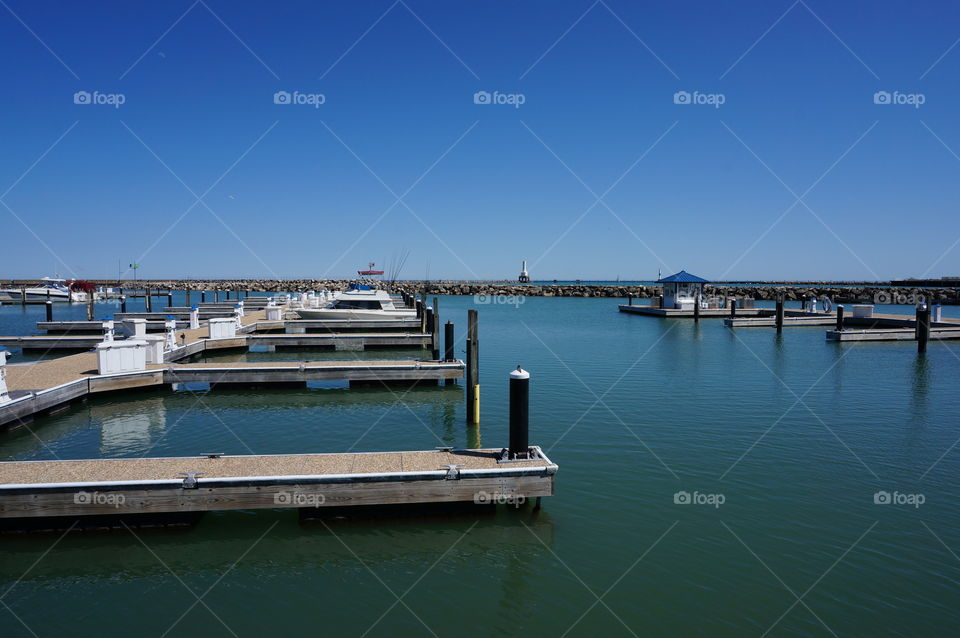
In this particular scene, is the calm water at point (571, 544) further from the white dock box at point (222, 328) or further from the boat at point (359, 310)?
the boat at point (359, 310)

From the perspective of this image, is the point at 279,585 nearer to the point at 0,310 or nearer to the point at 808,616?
the point at 808,616

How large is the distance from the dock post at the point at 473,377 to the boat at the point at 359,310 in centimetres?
2008

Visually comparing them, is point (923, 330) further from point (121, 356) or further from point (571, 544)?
point (121, 356)

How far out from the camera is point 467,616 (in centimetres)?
626

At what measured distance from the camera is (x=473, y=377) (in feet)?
45.5

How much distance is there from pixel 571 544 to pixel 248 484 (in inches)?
172

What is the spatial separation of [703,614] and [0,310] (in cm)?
7336

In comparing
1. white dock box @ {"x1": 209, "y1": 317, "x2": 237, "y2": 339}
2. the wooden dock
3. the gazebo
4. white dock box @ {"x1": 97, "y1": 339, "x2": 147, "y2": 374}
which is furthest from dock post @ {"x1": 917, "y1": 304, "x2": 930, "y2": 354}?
white dock box @ {"x1": 97, "y1": 339, "x2": 147, "y2": 374}

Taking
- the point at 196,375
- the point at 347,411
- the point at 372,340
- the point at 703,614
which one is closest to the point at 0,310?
the point at 372,340

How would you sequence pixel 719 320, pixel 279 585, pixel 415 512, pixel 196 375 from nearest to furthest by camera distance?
pixel 279 585, pixel 415 512, pixel 196 375, pixel 719 320

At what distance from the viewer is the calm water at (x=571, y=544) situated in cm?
624

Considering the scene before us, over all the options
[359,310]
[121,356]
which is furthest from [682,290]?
[121,356]

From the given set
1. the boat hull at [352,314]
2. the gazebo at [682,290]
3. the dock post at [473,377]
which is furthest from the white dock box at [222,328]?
the gazebo at [682,290]

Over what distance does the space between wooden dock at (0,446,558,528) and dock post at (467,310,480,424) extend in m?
4.87
